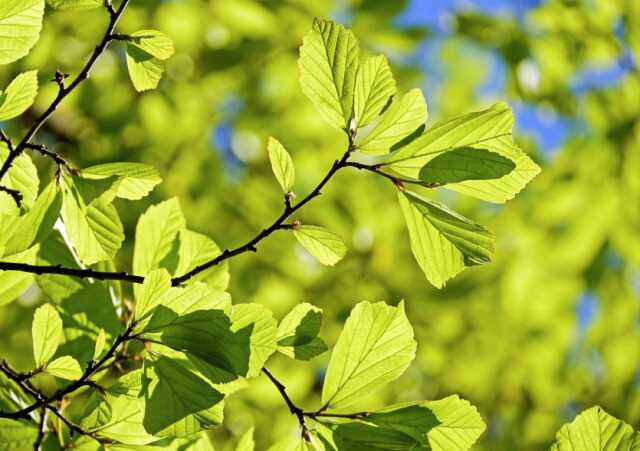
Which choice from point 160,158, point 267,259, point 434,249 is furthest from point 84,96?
point 434,249

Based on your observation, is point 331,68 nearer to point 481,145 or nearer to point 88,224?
point 481,145

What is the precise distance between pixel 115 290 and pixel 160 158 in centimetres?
148

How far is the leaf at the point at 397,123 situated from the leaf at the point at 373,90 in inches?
0.5

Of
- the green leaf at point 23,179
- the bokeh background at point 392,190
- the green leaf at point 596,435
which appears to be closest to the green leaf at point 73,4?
the green leaf at point 23,179

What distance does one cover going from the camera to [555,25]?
7.52 ft

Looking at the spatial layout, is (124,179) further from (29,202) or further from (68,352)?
(68,352)

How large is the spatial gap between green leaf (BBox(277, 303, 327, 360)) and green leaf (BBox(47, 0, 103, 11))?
338 millimetres

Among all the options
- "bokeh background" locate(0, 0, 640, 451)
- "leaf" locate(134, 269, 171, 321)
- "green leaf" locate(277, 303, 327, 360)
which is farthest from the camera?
"bokeh background" locate(0, 0, 640, 451)

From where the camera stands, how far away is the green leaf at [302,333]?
0.71 m

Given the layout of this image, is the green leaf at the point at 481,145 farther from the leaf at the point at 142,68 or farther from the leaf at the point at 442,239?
the leaf at the point at 142,68

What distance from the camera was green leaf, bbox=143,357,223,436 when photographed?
0.62 metres

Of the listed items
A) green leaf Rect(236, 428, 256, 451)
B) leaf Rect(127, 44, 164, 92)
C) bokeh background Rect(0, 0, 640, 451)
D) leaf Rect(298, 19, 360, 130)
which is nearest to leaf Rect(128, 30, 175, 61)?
leaf Rect(127, 44, 164, 92)

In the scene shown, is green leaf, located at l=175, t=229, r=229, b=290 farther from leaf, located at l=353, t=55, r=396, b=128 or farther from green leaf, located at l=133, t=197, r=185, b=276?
leaf, located at l=353, t=55, r=396, b=128

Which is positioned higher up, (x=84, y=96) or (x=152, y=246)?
(x=152, y=246)
